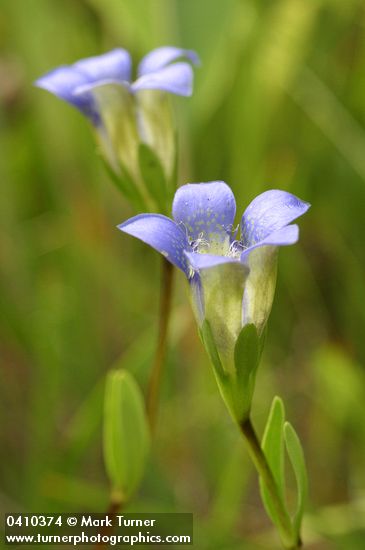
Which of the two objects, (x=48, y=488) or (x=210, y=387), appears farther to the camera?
(x=210, y=387)

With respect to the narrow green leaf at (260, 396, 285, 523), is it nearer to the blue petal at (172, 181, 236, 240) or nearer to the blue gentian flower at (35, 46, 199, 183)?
the blue petal at (172, 181, 236, 240)

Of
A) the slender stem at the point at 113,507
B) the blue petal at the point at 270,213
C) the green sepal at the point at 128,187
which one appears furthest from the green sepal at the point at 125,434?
the blue petal at the point at 270,213

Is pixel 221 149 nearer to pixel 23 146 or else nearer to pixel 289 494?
pixel 23 146

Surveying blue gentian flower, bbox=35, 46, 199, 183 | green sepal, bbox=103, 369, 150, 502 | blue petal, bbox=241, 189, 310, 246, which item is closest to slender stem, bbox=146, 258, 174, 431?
green sepal, bbox=103, 369, 150, 502

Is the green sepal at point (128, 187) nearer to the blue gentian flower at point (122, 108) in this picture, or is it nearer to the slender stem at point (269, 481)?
the blue gentian flower at point (122, 108)

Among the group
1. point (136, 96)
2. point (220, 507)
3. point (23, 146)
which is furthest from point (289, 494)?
point (23, 146)
